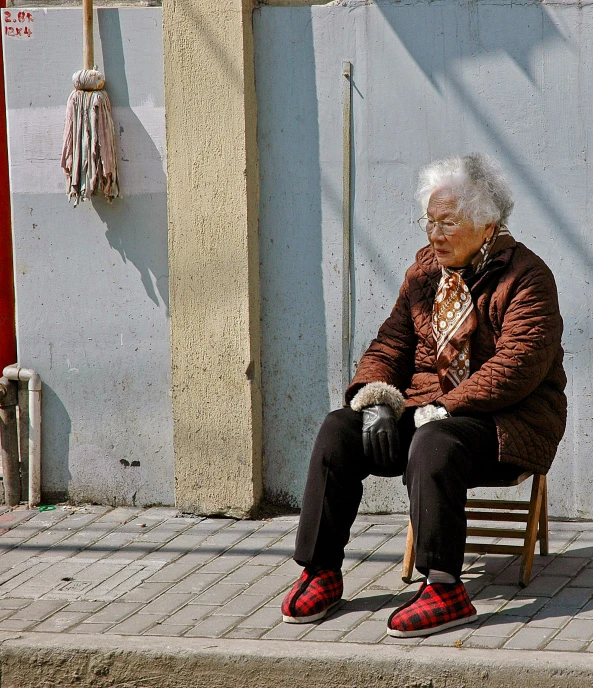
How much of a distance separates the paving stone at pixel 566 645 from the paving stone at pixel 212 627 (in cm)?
111

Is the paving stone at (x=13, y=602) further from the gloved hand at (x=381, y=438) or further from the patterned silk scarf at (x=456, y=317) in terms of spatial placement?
the patterned silk scarf at (x=456, y=317)

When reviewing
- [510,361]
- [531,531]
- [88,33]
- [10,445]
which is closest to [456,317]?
[510,361]

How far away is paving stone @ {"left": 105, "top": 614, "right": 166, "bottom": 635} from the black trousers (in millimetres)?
578

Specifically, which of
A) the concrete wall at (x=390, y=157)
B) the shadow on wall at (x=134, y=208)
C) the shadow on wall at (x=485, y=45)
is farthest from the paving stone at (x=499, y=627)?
the shadow on wall at (x=134, y=208)

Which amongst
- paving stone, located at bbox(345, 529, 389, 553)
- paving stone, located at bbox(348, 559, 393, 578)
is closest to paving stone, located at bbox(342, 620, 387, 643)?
paving stone, located at bbox(348, 559, 393, 578)

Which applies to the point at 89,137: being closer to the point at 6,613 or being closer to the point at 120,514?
the point at 120,514

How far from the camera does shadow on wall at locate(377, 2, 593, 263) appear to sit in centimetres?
475

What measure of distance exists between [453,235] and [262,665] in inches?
65.6

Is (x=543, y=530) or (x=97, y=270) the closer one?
(x=543, y=530)

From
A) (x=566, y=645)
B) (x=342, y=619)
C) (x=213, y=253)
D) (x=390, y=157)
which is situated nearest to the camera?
(x=566, y=645)

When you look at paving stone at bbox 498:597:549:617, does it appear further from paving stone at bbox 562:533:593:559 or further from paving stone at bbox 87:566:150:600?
paving stone at bbox 87:566:150:600

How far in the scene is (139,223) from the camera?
5.25 metres

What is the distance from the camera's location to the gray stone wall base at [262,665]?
137 inches

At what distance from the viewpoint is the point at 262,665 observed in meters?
3.66
